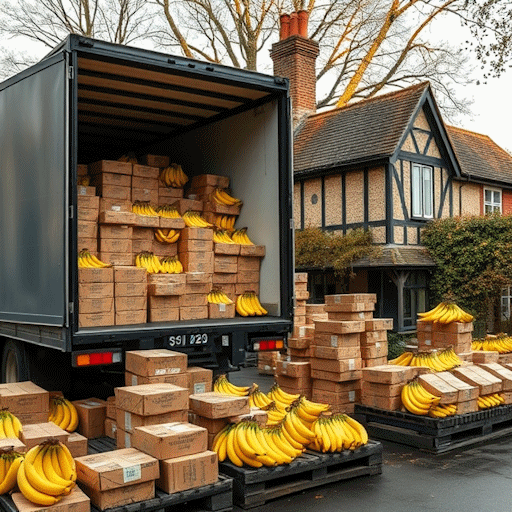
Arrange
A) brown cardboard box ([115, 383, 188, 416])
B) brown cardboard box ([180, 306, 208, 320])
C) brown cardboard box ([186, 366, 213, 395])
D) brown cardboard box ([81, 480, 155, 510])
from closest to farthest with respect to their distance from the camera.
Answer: brown cardboard box ([81, 480, 155, 510]), brown cardboard box ([115, 383, 188, 416]), brown cardboard box ([186, 366, 213, 395]), brown cardboard box ([180, 306, 208, 320])

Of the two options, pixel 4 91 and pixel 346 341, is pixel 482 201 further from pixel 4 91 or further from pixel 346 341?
pixel 4 91

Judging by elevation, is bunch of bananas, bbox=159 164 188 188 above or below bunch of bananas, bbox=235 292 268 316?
above

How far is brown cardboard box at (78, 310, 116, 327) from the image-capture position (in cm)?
625

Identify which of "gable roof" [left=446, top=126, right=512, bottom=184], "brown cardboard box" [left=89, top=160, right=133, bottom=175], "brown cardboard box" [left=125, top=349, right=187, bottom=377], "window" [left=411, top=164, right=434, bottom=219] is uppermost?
"gable roof" [left=446, top=126, right=512, bottom=184]

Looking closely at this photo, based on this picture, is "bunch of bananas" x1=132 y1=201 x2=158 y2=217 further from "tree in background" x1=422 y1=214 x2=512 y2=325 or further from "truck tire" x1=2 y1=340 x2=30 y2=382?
"tree in background" x1=422 y1=214 x2=512 y2=325

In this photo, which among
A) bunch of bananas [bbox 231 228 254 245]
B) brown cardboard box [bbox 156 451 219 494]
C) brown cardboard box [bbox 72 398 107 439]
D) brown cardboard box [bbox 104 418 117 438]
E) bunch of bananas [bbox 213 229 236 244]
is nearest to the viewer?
brown cardboard box [bbox 156 451 219 494]

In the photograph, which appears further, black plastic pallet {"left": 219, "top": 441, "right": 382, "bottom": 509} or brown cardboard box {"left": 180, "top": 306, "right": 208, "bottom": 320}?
brown cardboard box {"left": 180, "top": 306, "right": 208, "bottom": 320}

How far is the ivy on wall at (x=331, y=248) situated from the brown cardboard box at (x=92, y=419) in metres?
11.2

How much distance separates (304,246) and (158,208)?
10.5 metres

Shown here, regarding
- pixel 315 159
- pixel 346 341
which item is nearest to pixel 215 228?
pixel 346 341

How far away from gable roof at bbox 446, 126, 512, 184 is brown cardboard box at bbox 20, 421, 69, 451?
1578 cm

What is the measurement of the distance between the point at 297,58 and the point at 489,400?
49.6 ft

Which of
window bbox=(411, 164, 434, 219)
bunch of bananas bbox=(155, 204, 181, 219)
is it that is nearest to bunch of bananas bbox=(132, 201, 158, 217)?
bunch of bananas bbox=(155, 204, 181, 219)

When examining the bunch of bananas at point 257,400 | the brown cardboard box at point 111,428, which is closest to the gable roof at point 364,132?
the bunch of bananas at point 257,400
